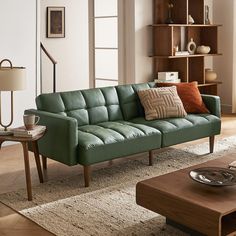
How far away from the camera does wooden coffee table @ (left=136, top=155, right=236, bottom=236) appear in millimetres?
2752

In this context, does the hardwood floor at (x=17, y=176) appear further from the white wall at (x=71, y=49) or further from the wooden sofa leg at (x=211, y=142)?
the white wall at (x=71, y=49)

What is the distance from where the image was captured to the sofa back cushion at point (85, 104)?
4551 mm

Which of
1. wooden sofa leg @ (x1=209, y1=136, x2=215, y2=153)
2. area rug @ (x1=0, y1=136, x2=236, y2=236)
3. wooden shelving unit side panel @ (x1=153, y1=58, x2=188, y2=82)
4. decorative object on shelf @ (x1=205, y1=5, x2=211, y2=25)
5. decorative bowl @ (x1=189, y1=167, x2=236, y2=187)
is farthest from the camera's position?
decorative object on shelf @ (x1=205, y1=5, x2=211, y2=25)

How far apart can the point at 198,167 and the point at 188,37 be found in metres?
4.22

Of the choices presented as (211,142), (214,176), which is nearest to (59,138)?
(214,176)

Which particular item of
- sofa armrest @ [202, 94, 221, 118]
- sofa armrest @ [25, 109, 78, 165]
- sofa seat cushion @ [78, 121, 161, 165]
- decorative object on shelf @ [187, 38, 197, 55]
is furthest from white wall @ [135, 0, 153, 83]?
sofa armrest @ [25, 109, 78, 165]

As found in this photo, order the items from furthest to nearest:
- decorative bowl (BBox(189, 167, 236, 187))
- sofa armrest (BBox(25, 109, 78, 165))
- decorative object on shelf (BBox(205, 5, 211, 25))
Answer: decorative object on shelf (BBox(205, 5, 211, 25)) < sofa armrest (BBox(25, 109, 78, 165)) < decorative bowl (BBox(189, 167, 236, 187))

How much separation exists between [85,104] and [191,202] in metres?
2.15

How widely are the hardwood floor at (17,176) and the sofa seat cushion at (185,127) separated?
23.5 inches

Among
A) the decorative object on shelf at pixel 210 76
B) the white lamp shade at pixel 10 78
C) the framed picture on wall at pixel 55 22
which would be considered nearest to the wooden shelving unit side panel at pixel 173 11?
the decorative object on shelf at pixel 210 76

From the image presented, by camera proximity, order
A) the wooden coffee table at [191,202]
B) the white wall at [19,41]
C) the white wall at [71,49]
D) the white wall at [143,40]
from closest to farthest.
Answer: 1. the wooden coffee table at [191,202]
2. the white wall at [19,41]
3. the white wall at [143,40]
4. the white wall at [71,49]

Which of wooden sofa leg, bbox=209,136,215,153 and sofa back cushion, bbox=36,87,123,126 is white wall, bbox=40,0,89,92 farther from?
wooden sofa leg, bbox=209,136,215,153

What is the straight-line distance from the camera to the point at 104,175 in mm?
4500

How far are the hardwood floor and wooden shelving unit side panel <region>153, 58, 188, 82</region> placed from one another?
1.01 m
